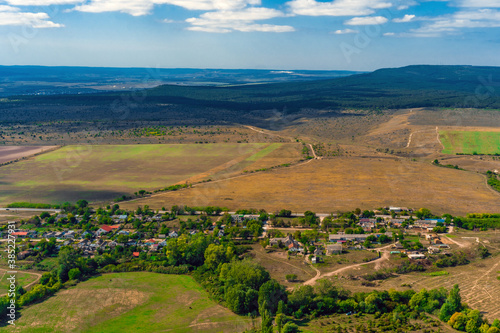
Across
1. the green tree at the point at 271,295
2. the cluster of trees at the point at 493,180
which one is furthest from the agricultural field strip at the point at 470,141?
the green tree at the point at 271,295

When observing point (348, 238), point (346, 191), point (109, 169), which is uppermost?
point (109, 169)

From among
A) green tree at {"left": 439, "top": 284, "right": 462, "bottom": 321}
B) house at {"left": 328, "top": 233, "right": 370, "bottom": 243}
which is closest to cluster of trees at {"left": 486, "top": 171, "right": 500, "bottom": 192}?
house at {"left": 328, "top": 233, "right": 370, "bottom": 243}

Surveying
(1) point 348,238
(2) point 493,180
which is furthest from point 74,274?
(2) point 493,180

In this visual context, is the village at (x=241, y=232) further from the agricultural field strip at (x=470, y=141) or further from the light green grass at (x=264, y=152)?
the agricultural field strip at (x=470, y=141)

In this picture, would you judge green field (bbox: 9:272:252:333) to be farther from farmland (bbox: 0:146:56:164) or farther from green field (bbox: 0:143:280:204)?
farmland (bbox: 0:146:56:164)

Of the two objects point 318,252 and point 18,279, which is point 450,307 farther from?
point 18,279
